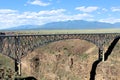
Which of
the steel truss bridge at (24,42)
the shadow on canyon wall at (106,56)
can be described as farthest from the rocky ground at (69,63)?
the steel truss bridge at (24,42)

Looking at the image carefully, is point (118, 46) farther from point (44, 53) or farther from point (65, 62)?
point (44, 53)

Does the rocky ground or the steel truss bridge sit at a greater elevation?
the steel truss bridge

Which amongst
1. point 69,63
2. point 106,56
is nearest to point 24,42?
point 69,63

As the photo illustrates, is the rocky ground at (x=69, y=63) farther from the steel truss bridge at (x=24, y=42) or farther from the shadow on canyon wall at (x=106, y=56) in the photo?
the steel truss bridge at (x=24, y=42)

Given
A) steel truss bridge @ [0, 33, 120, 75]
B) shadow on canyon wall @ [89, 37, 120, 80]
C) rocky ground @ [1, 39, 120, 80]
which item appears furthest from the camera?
shadow on canyon wall @ [89, 37, 120, 80]

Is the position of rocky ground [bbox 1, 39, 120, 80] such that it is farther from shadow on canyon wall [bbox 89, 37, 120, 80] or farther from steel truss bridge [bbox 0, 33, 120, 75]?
steel truss bridge [bbox 0, 33, 120, 75]

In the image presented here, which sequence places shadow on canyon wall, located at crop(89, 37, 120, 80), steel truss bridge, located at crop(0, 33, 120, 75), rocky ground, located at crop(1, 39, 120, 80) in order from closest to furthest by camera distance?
steel truss bridge, located at crop(0, 33, 120, 75) < rocky ground, located at crop(1, 39, 120, 80) < shadow on canyon wall, located at crop(89, 37, 120, 80)

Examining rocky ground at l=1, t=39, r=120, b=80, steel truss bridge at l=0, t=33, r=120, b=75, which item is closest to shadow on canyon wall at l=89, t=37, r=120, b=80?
rocky ground at l=1, t=39, r=120, b=80

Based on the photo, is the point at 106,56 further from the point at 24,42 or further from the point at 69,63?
the point at 24,42

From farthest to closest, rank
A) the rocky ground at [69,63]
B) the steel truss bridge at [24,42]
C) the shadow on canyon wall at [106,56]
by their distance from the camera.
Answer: the shadow on canyon wall at [106,56] < the rocky ground at [69,63] < the steel truss bridge at [24,42]
